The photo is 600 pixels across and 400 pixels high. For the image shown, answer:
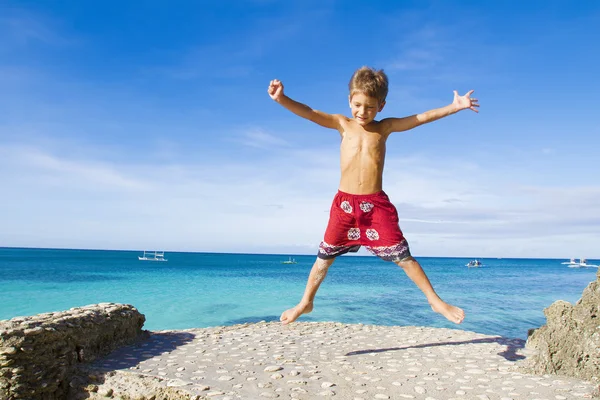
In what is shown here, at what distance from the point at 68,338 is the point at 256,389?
268 centimetres

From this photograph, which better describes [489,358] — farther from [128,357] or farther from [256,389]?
[128,357]

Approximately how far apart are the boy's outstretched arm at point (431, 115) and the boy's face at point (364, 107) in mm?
277

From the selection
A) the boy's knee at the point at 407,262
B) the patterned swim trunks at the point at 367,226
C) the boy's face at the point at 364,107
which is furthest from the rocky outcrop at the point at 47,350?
the boy's face at the point at 364,107

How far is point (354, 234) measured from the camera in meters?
5.16

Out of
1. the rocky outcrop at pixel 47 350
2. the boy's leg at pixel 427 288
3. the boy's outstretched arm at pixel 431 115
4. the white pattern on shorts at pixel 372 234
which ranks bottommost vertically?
the rocky outcrop at pixel 47 350

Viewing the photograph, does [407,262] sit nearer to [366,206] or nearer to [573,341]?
[366,206]

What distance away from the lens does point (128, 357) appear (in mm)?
6789

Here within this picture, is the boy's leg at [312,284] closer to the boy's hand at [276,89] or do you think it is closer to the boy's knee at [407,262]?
the boy's knee at [407,262]

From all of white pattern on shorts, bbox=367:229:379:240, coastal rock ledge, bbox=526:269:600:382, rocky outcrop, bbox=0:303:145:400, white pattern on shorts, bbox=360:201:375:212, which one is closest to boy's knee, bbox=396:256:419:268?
white pattern on shorts, bbox=367:229:379:240

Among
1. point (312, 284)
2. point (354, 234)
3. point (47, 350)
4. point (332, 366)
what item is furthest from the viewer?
point (332, 366)

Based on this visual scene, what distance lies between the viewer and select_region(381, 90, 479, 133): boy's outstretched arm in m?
4.61

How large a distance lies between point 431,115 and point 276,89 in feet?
5.30

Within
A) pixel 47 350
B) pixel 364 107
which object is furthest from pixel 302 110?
pixel 47 350

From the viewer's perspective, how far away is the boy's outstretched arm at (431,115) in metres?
4.61
